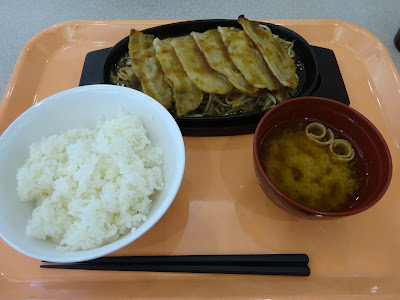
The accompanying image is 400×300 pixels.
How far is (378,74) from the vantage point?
1795 mm

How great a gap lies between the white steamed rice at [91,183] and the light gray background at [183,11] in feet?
6.46

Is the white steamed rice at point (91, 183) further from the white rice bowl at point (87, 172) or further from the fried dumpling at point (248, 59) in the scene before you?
the fried dumpling at point (248, 59)

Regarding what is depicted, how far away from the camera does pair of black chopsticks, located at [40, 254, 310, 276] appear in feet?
3.86

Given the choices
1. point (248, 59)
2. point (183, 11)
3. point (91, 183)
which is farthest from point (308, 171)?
point (183, 11)

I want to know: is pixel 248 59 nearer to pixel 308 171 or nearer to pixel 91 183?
pixel 308 171

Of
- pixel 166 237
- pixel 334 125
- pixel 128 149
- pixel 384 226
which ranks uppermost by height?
pixel 334 125

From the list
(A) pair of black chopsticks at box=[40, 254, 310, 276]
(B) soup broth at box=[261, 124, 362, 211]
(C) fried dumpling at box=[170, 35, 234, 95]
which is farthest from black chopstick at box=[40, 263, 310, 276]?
(C) fried dumpling at box=[170, 35, 234, 95]

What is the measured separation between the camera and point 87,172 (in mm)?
1165

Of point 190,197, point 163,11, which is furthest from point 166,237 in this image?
point 163,11

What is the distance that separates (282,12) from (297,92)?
61.8 inches

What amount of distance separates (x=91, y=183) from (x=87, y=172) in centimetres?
5

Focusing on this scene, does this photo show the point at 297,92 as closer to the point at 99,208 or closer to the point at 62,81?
the point at 99,208

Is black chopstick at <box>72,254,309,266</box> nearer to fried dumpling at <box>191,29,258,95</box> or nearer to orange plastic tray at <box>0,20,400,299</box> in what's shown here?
orange plastic tray at <box>0,20,400,299</box>

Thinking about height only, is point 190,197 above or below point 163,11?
below
